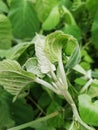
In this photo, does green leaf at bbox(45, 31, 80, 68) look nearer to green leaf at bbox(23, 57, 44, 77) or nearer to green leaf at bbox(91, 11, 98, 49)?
green leaf at bbox(23, 57, 44, 77)

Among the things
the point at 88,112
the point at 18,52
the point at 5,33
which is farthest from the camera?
the point at 5,33

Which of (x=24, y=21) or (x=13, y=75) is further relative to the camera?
(x=24, y=21)

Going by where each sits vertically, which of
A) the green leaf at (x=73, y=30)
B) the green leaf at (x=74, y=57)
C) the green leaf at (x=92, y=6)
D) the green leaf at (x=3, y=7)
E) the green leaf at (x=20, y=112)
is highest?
the green leaf at (x=3, y=7)

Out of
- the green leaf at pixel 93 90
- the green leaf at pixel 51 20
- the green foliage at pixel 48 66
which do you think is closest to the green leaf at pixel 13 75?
the green foliage at pixel 48 66

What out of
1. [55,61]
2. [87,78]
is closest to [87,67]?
[87,78]

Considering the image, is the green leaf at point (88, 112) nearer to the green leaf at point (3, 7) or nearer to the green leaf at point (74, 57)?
the green leaf at point (74, 57)

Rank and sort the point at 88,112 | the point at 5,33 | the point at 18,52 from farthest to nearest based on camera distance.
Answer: the point at 5,33, the point at 18,52, the point at 88,112

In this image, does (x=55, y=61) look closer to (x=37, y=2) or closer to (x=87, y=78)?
(x=87, y=78)

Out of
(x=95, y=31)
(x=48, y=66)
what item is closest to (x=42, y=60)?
(x=48, y=66)

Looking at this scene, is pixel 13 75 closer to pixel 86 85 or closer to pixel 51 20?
pixel 86 85
